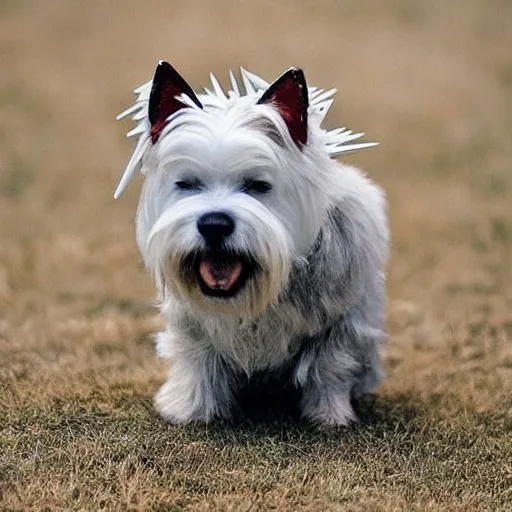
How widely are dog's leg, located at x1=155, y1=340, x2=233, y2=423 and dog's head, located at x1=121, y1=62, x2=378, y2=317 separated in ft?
1.03

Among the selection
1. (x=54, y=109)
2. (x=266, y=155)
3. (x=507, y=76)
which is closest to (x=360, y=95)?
(x=507, y=76)

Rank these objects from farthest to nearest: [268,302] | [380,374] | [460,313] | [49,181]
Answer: [49,181] → [460,313] → [380,374] → [268,302]

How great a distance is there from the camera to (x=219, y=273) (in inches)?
106

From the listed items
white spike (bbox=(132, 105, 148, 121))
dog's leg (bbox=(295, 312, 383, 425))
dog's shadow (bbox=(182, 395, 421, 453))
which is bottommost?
dog's shadow (bbox=(182, 395, 421, 453))

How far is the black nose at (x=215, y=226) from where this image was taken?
8.45ft

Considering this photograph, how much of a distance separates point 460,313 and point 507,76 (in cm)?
459

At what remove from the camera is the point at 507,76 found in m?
8.55

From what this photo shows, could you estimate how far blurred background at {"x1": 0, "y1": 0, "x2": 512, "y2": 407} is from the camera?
413cm

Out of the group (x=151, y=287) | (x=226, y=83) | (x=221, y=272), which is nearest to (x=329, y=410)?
(x=221, y=272)

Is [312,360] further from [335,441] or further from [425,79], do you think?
[425,79]

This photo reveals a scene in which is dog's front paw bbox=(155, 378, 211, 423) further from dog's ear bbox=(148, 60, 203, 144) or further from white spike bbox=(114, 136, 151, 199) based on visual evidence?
dog's ear bbox=(148, 60, 203, 144)

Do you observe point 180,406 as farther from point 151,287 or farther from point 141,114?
point 151,287

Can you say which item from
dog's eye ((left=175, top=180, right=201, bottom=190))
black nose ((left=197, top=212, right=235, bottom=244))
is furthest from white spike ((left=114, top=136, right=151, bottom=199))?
black nose ((left=197, top=212, right=235, bottom=244))

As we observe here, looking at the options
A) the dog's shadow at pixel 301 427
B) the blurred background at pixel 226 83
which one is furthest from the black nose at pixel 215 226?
the blurred background at pixel 226 83
